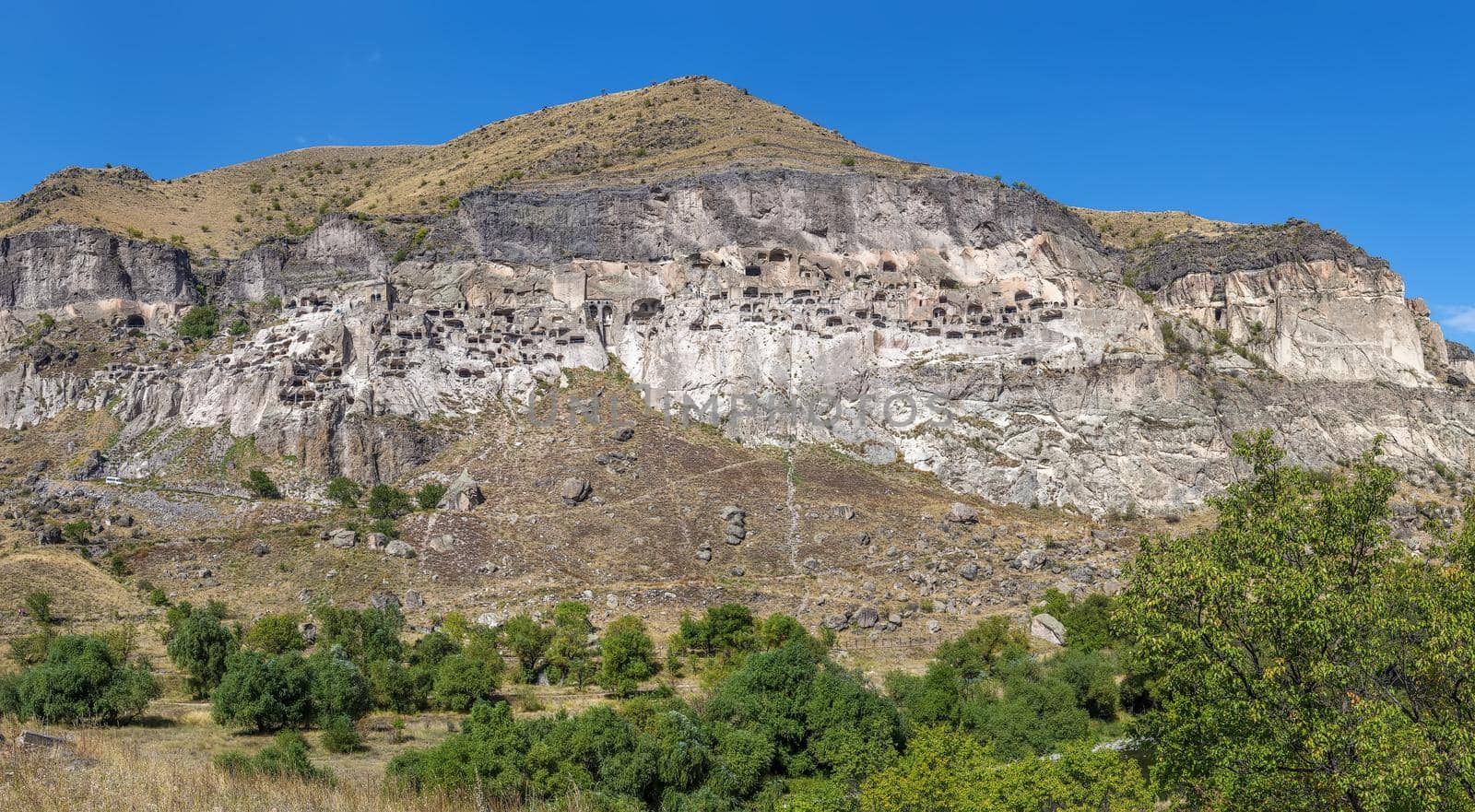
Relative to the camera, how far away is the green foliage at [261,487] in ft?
180

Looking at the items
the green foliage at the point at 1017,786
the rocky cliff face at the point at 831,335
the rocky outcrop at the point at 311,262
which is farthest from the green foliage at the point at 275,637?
the rocky outcrop at the point at 311,262

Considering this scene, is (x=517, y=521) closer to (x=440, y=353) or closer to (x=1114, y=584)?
(x=440, y=353)

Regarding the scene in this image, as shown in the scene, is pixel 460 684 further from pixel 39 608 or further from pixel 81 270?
pixel 81 270

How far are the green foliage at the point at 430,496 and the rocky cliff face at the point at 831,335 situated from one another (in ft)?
12.1

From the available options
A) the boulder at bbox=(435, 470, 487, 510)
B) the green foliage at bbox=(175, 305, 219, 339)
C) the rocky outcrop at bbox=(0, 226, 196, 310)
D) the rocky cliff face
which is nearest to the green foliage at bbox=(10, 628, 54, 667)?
the boulder at bbox=(435, 470, 487, 510)

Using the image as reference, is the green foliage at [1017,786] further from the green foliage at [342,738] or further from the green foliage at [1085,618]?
the green foliage at [1085,618]

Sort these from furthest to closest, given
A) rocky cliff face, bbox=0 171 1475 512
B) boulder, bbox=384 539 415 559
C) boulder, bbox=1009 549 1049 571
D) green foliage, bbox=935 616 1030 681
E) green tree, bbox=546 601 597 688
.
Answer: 1. rocky cliff face, bbox=0 171 1475 512
2. boulder, bbox=1009 549 1049 571
3. boulder, bbox=384 539 415 559
4. green tree, bbox=546 601 597 688
5. green foliage, bbox=935 616 1030 681

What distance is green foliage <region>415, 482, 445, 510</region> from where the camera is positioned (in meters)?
55.3

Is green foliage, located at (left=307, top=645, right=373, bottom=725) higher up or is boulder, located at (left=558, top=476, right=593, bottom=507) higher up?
boulder, located at (left=558, top=476, right=593, bottom=507)

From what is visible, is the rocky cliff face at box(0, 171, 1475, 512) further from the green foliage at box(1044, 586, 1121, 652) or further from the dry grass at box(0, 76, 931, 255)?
the green foliage at box(1044, 586, 1121, 652)

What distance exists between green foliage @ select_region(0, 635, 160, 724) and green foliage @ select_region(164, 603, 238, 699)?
3.18 metres

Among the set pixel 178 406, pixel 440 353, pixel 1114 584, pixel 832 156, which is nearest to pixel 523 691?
pixel 1114 584

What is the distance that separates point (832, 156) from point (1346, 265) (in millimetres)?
39460

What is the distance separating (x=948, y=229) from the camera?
240ft
